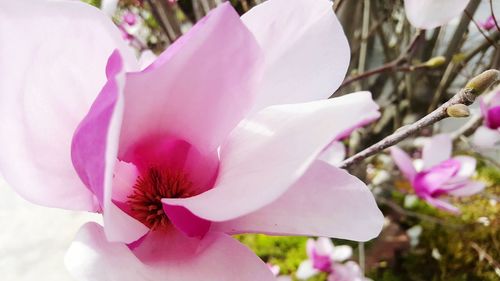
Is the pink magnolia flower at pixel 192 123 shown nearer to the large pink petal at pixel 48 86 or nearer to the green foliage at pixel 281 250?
the large pink petal at pixel 48 86

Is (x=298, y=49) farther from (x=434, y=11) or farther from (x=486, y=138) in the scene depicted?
(x=486, y=138)

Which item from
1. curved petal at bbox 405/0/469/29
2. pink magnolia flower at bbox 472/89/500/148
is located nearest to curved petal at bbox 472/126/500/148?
pink magnolia flower at bbox 472/89/500/148

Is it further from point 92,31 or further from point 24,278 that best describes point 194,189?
point 24,278

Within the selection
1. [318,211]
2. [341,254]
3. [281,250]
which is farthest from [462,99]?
[281,250]

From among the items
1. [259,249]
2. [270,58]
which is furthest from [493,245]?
[270,58]

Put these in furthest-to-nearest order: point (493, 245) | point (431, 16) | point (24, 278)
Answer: point (24, 278), point (493, 245), point (431, 16)

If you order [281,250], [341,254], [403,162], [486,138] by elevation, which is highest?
[403,162]
